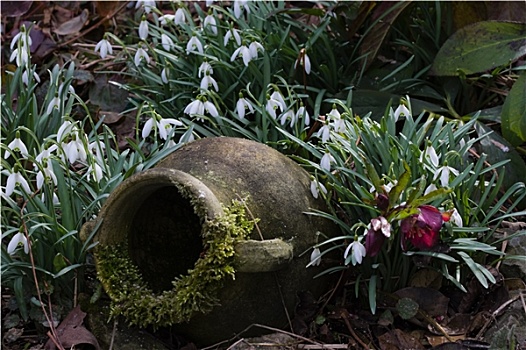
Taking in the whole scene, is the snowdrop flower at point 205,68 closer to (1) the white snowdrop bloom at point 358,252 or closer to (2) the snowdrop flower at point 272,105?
(2) the snowdrop flower at point 272,105

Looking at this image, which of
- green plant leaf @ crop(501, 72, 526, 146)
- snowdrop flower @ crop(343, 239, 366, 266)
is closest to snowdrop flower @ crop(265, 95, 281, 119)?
snowdrop flower @ crop(343, 239, 366, 266)

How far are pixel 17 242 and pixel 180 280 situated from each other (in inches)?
20.8

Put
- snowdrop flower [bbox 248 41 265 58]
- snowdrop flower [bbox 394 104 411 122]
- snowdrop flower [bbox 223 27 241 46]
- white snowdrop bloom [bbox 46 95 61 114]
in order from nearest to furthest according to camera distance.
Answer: snowdrop flower [bbox 394 104 411 122]
white snowdrop bloom [bbox 46 95 61 114]
snowdrop flower [bbox 248 41 265 58]
snowdrop flower [bbox 223 27 241 46]

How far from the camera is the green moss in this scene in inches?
88.6

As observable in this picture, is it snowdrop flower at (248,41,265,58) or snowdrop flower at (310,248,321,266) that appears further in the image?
snowdrop flower at (248,41,265,58)

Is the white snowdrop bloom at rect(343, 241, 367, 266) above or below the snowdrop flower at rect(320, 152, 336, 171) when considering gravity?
below

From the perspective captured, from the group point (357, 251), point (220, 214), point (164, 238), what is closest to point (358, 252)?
point (357, 251)

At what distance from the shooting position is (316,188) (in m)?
2.54

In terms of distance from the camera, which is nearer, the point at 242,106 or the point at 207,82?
the point at 242,106

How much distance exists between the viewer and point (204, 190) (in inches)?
88.8

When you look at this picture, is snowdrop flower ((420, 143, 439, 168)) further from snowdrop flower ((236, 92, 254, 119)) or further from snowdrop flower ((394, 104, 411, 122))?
snowdrop flower ((236, 92, 254, 119))

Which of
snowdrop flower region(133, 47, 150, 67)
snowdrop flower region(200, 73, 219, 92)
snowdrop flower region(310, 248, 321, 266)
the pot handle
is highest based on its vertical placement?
snowdrop flower region(133, 47, 150, 67)

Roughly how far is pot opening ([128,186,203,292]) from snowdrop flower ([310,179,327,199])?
40 centimetres

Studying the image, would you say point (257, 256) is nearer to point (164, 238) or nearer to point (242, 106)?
point (164, 238)
